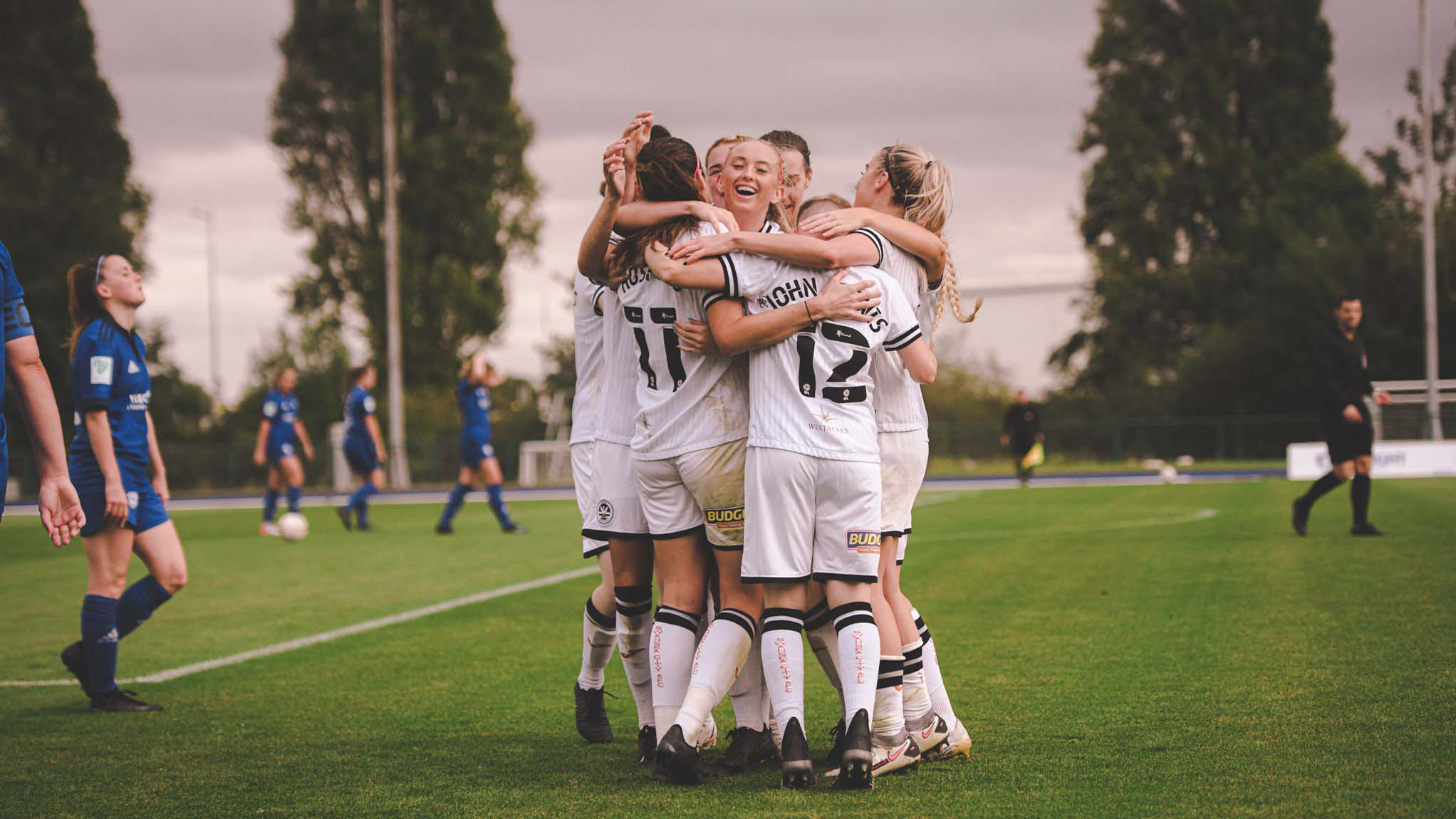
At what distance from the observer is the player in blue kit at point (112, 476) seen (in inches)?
221

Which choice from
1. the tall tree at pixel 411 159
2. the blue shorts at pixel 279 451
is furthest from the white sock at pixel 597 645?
the tall tree at pixel 411 159

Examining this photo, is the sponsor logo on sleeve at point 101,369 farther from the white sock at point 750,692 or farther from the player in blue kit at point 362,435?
the player in blue kit at point 362,435

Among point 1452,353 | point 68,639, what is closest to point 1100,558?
point 68,639

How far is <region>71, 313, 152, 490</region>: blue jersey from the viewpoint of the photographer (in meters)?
5.62

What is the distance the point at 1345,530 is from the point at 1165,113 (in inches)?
1362

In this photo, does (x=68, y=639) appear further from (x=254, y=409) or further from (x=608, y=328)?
(x=254, y=409)

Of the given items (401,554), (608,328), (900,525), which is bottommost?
(401,554)

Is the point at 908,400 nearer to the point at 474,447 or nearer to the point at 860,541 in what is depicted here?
the point at 860,541

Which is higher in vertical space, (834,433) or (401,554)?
(834,433)

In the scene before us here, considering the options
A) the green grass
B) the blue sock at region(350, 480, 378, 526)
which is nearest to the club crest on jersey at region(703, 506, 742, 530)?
the green grass

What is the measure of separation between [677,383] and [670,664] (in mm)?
917

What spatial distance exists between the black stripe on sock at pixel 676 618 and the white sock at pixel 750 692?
9.9 inches

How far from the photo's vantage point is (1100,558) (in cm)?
1085

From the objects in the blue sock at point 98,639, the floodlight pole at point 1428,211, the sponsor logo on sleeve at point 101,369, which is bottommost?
the blue sock at point 98,639
